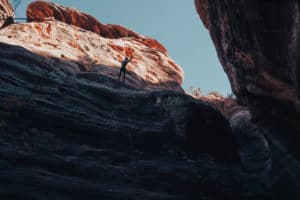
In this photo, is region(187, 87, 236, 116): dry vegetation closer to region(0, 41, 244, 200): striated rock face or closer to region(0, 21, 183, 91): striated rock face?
region(0, 21, 183, 91): striated rock face

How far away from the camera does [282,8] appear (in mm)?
13859

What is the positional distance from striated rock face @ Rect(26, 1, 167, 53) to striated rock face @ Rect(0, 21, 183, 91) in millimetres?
1470

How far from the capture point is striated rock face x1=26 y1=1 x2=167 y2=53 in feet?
114

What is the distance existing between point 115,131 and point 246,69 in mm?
7644

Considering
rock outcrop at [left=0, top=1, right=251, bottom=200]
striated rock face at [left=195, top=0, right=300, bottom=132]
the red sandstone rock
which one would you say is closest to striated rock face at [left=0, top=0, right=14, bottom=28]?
rock outcrop at [left=0, top=1, right=251, bottom=200]

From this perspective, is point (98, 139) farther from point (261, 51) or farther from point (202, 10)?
point (202, 10)

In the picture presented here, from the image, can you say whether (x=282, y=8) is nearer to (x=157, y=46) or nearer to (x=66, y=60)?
(x=66, y=60)

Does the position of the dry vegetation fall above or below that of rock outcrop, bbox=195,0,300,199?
above

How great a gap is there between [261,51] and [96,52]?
17.7 m

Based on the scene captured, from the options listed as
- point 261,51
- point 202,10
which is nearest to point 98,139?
point 261,51

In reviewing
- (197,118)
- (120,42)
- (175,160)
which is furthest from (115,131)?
(120,42)

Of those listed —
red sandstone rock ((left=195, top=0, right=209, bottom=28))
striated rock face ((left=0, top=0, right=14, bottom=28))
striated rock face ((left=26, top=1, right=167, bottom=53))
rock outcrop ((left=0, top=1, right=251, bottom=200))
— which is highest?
striated rock face ((left=26, top=1, right=167, bottom=53))

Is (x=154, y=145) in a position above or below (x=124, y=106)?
below

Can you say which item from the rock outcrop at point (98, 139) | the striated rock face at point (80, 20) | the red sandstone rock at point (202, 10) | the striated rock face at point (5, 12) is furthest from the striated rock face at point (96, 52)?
the red sandstone rock at point (202, 10)
